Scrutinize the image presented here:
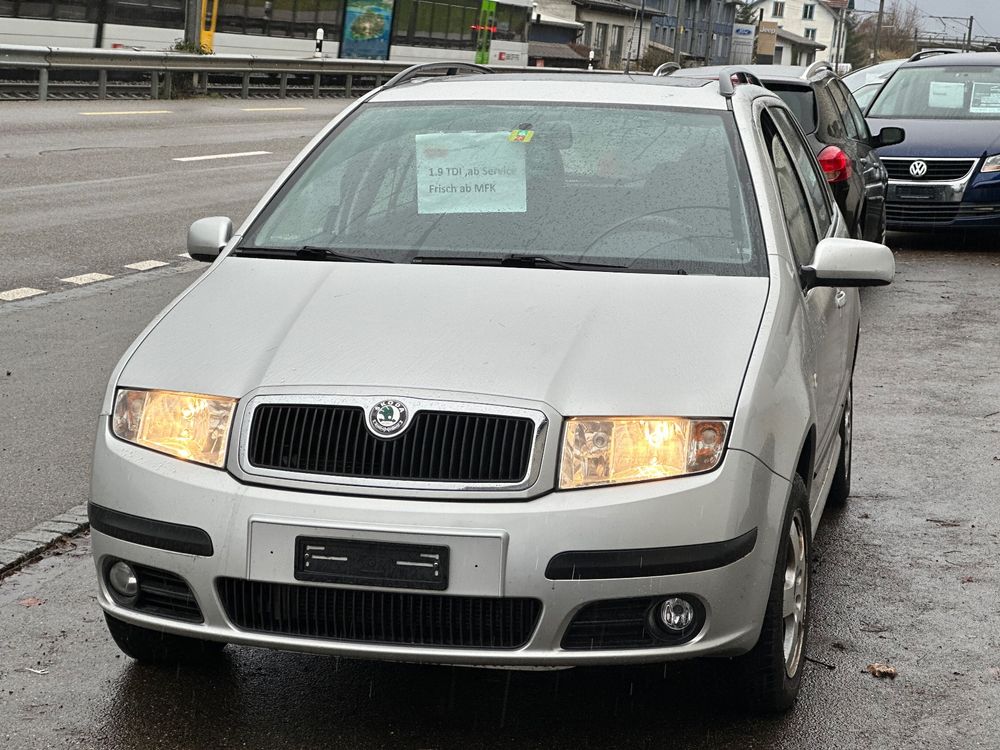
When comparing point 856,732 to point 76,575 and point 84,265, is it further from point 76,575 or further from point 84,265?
point 84,265

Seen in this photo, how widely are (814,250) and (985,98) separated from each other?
11709 millimetres

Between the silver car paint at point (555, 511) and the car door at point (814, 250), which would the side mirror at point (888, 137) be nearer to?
the car door at point (814, 250)

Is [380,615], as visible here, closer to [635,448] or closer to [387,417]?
[387,417]

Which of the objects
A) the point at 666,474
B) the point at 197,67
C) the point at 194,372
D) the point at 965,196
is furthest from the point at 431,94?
the point at 197,67

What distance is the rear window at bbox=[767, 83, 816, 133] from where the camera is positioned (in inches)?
453

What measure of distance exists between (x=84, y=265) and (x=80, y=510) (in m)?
6.31

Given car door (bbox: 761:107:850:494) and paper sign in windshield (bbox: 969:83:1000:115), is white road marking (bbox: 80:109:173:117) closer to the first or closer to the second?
paper sign in windshield (bbox: 969:83:1000:115)

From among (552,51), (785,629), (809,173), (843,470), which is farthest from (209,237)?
(552,51)

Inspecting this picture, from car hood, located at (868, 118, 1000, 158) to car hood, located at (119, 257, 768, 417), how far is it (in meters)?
11.1

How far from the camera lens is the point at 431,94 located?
16.7 feet

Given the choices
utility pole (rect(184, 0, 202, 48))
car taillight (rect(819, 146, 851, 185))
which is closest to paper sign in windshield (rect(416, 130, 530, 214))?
car taillight (rect(819, 146, 851, 185))

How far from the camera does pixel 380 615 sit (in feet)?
11.0

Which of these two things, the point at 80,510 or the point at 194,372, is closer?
the point at 194,372

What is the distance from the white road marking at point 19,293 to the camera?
994cm
